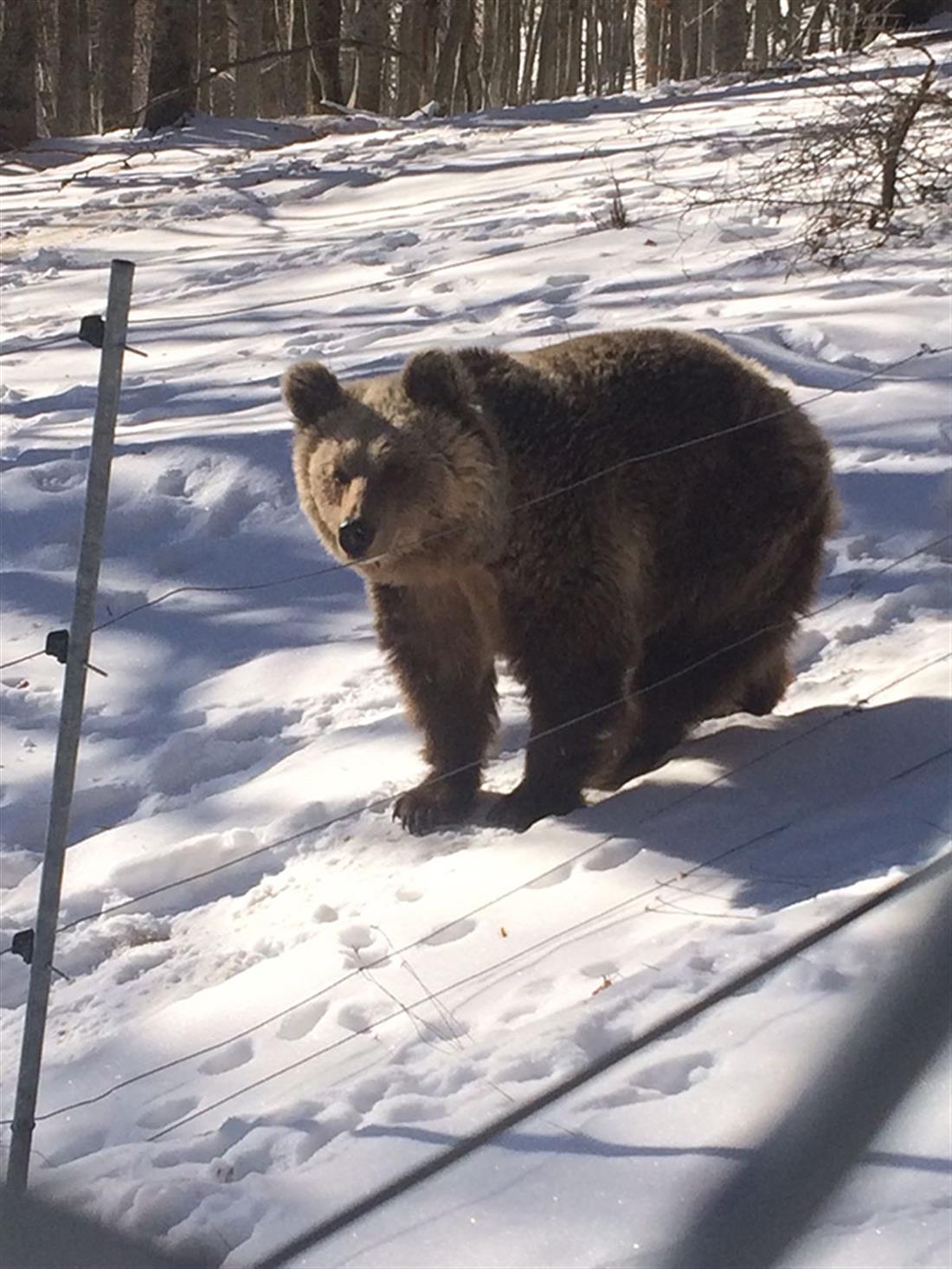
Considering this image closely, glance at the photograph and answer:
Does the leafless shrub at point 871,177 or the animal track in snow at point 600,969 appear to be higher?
the leafless shrub at point 871,177

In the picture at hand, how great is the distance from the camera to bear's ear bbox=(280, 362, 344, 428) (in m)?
5.02

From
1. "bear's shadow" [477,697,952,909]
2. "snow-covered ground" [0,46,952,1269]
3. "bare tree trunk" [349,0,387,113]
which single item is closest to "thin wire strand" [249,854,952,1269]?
"snow-covered ground" [0,46,952,1269]

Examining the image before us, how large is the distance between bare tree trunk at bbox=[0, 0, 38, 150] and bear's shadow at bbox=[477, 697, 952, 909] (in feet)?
51.0

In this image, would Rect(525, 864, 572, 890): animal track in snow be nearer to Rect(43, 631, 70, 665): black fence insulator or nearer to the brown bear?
the brown bear

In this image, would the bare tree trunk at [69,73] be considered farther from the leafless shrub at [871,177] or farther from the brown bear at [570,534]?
the brown bear at [570,534]

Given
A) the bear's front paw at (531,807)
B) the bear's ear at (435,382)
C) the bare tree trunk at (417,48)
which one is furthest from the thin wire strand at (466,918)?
the bare tree trunk at (417,48)

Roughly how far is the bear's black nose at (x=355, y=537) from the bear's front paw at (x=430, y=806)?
2.92 ft

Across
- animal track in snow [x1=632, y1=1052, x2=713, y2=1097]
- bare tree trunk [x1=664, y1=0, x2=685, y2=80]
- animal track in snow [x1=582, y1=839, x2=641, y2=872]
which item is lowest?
animal track in snow [x1=582, y1=839, x2=641, y2=872]

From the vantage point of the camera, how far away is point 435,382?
16.3ft

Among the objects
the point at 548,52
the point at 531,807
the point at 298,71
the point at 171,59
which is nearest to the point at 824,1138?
the point at 531,807

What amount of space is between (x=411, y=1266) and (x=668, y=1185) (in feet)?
1.52

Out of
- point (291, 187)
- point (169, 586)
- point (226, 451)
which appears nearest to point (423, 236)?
point (291, 187)

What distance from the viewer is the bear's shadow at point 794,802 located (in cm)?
425

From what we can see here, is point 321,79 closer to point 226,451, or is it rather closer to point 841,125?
point 841,125
